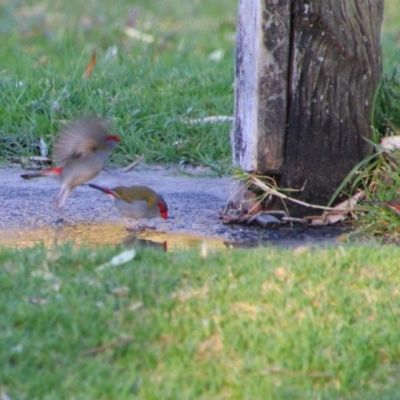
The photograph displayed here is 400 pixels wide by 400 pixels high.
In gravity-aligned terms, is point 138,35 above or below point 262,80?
below

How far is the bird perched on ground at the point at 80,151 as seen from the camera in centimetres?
517

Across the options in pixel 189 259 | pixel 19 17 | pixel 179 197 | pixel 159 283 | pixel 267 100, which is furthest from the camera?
pixel 19 17

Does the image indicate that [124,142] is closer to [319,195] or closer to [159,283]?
[319,195]

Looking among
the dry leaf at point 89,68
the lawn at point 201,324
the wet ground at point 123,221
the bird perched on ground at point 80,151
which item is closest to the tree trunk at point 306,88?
the wet ground at point 123,221

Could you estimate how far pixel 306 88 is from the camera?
200 inches

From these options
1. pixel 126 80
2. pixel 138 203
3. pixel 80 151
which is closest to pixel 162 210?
pixel 138 203

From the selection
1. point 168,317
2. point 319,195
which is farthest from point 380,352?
point 319,195

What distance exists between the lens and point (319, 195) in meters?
5.26

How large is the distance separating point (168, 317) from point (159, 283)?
0.25 metres

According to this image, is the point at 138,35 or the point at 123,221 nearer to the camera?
the point at 123,221

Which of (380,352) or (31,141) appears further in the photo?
(31,141)

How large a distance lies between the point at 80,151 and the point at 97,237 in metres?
0.47

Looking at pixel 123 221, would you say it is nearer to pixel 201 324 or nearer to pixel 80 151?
pixel 80 151

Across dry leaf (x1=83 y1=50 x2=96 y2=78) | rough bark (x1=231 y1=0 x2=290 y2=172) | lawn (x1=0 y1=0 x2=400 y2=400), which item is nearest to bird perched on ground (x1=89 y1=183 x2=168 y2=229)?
rough bark (x1=231 y1=0 x2=290 y2=172)
